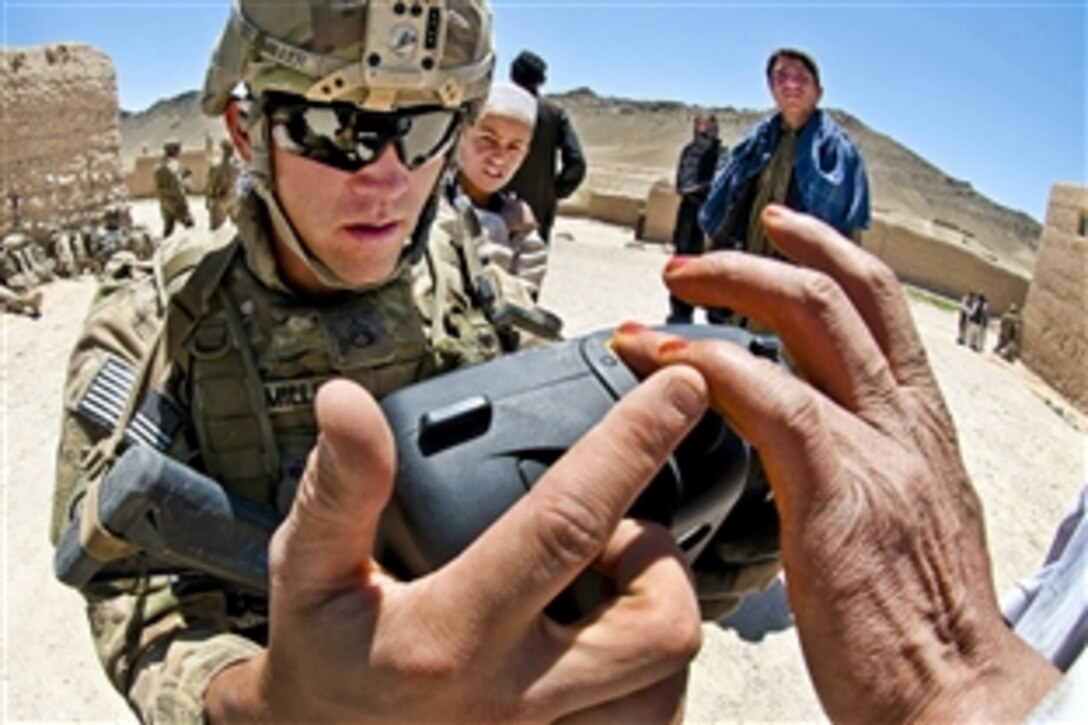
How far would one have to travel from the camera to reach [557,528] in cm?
84

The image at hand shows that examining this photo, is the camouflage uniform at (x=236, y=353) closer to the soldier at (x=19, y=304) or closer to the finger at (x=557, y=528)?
the finger at (x=557, y=528)

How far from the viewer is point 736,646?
3898mm

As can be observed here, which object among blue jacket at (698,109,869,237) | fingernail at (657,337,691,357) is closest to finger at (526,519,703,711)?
fingernail at (657,337,691,357)

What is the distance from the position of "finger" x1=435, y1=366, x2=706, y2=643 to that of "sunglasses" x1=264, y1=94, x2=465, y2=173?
0.85m

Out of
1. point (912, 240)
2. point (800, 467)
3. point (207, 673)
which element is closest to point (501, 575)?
point (800, 467)

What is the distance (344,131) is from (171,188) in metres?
11.1

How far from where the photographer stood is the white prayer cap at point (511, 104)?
3.38 m

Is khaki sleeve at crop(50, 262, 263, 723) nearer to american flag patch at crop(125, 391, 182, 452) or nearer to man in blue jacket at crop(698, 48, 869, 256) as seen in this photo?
american flag patch at crop(125, 391, 182, 452)

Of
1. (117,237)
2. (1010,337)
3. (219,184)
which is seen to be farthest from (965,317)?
(117,237)

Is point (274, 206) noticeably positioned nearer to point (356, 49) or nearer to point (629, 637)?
A: point (356, 49)

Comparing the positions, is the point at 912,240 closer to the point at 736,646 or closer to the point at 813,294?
the point at 736,646

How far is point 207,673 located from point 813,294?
1000 millimetres

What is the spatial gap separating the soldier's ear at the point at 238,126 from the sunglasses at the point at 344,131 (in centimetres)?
11

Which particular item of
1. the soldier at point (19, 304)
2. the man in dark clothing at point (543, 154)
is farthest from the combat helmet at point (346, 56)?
the soldier at point (19, 304)
